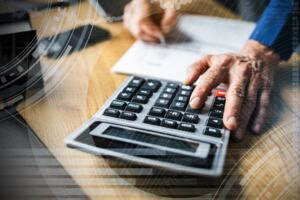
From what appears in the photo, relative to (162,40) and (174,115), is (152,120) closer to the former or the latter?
(174,115)

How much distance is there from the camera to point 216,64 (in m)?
0.56

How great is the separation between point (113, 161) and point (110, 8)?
9.9 inches

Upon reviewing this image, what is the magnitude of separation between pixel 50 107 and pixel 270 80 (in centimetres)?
36

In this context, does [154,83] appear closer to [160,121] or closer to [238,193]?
[160,121]

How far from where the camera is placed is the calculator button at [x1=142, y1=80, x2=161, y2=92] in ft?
1.81

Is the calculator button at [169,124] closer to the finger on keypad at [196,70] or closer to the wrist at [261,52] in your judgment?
the finger on keypad at [196,70]

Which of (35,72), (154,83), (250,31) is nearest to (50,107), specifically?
(35,72)

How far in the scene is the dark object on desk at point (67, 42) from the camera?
0.54m

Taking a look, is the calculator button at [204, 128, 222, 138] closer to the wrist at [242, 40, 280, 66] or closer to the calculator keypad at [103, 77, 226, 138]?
the calculator keypad at [103, 77, 226, 138]

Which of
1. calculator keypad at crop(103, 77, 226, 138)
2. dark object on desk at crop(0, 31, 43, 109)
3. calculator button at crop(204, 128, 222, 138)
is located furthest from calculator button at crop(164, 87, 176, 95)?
dark object on desk at crop(0, 31, 43, 109)

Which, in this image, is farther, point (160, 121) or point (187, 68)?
point (187, 68)

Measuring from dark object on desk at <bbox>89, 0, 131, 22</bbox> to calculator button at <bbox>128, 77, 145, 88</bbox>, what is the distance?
0.11m

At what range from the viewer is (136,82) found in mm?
578

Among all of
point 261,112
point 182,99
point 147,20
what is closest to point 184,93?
point 182,99
